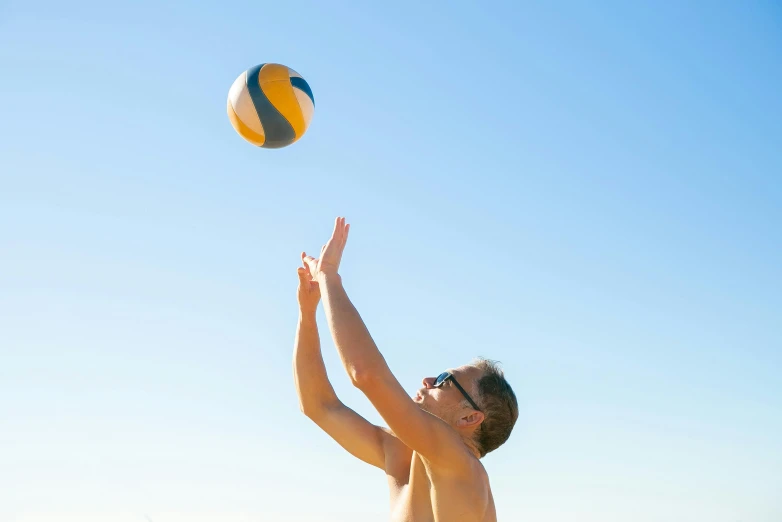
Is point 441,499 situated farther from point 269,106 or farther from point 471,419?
point 269,106

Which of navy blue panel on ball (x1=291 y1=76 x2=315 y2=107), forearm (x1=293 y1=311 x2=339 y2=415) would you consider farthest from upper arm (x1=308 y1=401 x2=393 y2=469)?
navy blue panel on ball (x1=291 y1=76 x2=315 y2=107)

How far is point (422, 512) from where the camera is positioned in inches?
201

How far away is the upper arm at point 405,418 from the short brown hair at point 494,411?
36.7 inches

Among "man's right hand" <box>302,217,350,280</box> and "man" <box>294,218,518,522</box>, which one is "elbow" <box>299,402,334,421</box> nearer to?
"man" <box>294,218,518,522</box>

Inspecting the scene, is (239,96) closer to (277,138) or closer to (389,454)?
(277,138)

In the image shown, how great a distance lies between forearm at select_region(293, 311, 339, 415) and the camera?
20.8ft

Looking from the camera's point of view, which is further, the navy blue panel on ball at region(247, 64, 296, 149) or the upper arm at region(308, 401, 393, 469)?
the navy blue panel on ball at region(247, 64, 296, 149)

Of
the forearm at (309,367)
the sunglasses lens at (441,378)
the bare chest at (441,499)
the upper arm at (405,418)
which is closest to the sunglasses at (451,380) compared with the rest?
the sunglasses lens at (441,378)

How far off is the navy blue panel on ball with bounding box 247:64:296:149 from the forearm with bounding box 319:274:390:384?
3.53 meters

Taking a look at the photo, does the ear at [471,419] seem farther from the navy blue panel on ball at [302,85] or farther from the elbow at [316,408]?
the navy blue panel on ball at [302,85]

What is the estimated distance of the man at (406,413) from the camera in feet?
15.2

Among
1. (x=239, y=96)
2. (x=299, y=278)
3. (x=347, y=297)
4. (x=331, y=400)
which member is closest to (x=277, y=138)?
(x=239, y=96)

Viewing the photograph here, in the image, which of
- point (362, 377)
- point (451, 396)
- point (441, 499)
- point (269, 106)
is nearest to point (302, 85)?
point (269, 106)

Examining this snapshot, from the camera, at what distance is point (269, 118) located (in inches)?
318
